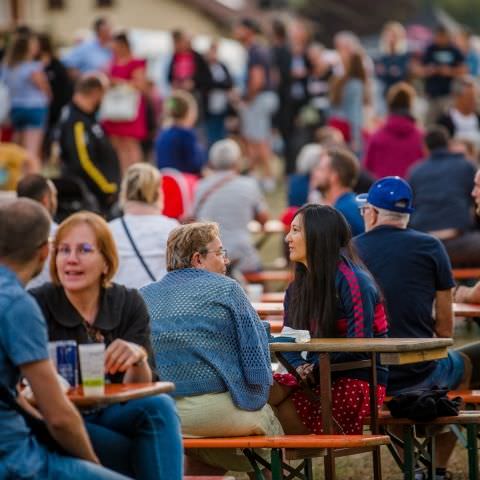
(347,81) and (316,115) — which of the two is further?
(316,115)

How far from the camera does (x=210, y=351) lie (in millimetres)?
7094

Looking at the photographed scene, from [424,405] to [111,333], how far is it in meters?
1.76

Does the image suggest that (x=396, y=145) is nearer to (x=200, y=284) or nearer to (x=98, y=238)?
(x=200, y=284)

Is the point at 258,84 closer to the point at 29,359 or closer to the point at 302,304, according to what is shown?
the point at 302,304

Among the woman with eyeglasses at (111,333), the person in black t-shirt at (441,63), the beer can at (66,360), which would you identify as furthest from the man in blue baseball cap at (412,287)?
the person in black t-shirt at (441,63)

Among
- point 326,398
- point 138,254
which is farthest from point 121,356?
point 138,254

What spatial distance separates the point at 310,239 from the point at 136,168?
280 cm

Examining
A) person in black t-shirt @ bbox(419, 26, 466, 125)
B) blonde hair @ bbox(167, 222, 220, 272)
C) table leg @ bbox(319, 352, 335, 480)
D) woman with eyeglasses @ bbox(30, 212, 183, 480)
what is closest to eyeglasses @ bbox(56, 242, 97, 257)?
woman with eyeglasses @ bbox(30, 212, 183, 480)

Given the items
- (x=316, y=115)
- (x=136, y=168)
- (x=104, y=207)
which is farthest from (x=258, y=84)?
(x=136, y=168)

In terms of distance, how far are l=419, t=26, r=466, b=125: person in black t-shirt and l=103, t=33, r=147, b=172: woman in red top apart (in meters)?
4.62

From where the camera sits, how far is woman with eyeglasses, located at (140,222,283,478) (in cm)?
706


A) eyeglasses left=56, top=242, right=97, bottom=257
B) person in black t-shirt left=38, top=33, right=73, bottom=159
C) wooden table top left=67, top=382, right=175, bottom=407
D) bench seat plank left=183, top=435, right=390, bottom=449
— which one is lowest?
bench seat plank left=183, top=435, right=390, bottom=449

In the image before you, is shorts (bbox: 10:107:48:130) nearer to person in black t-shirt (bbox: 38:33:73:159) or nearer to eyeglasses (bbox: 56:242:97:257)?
person in black t-shirt (bbox: 38:33:73:159)

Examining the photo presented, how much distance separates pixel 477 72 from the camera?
Result: 25.8 m
